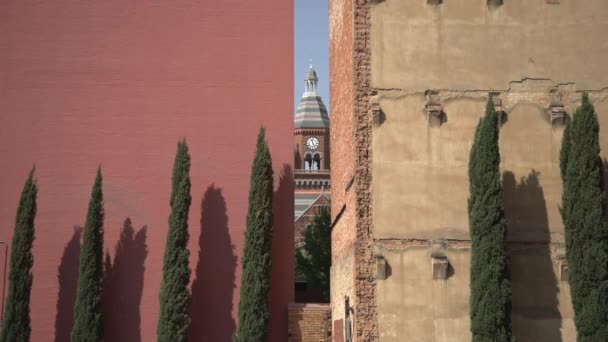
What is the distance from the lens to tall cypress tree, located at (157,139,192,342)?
66.2 ft

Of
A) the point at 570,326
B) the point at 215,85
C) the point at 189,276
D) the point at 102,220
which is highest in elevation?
the point at 215,85

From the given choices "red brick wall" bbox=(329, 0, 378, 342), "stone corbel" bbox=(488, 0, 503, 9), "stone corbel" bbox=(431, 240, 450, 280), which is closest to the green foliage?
"red brick wall" bbox=(329, 0, 378, 342)

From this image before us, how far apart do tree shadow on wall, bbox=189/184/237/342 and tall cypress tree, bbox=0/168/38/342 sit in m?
3.67

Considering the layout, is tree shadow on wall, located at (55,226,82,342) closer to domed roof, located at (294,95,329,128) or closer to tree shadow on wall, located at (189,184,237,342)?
tree shadow on wall, located at (189,184,237,342)

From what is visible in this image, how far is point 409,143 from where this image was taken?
18.0m

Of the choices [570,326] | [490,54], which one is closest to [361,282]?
[570,326]

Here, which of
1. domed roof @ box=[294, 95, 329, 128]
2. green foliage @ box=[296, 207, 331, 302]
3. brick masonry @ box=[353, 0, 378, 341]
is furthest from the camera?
domed roof @ box=[294, 95, 329, 128]

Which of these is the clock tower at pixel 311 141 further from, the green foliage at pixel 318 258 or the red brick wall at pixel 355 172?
the red brick wall at pixel 355 172

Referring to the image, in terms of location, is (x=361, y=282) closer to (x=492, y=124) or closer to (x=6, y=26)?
(x=492, y=124)

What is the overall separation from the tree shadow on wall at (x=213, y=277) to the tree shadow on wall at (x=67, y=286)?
9.17 feet

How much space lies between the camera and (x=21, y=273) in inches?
815

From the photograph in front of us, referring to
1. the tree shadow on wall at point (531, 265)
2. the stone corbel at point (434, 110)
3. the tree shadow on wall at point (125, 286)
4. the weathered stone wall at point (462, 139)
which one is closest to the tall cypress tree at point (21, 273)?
the tree shadow on wall at point (125, 286)

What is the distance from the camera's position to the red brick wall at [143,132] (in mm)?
21203

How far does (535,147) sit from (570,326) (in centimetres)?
345
